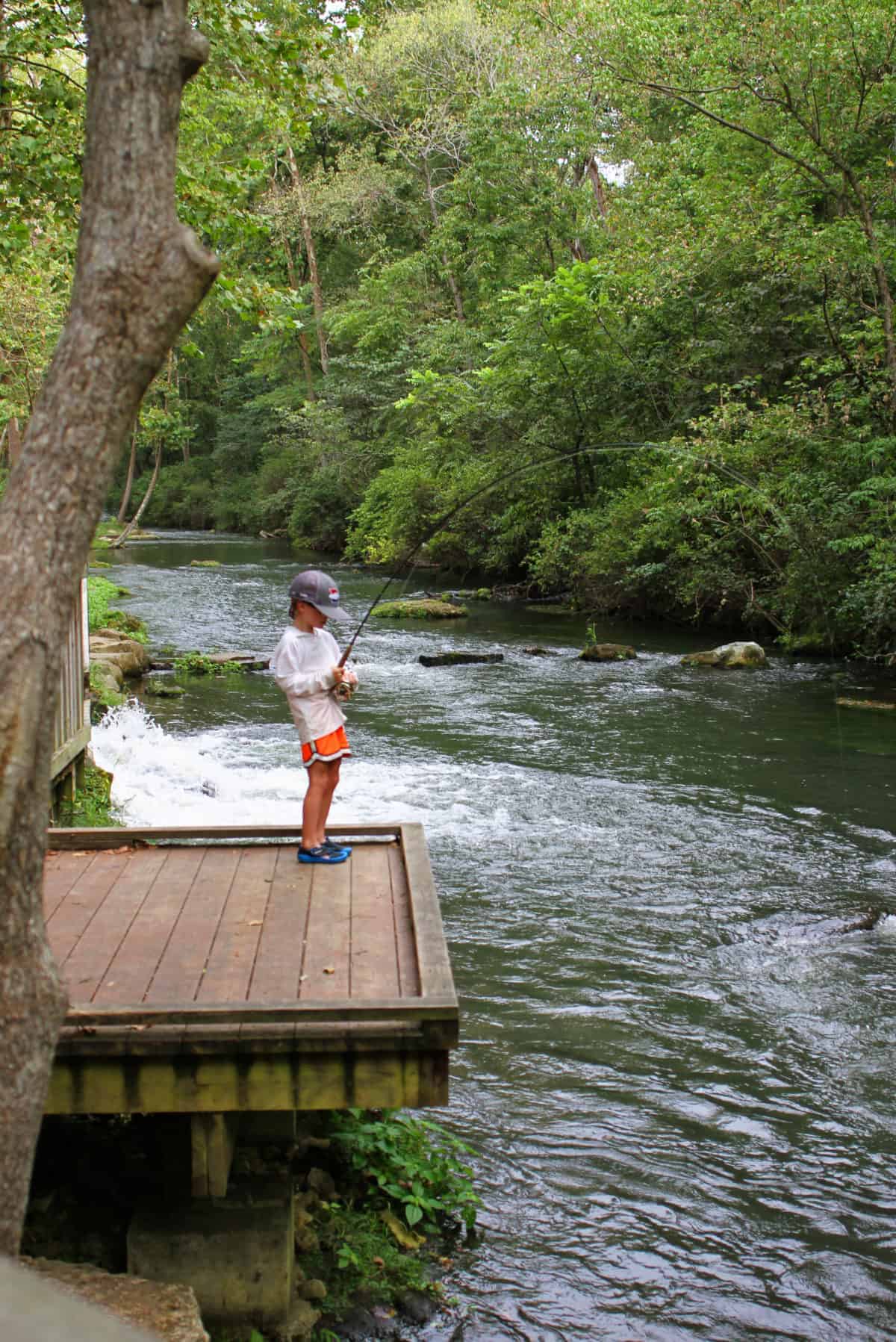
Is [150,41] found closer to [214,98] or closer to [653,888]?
[653,888]

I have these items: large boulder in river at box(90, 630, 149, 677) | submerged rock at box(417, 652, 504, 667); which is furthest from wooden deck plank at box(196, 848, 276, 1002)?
submerged rock at box(417, 652, 504, 667)

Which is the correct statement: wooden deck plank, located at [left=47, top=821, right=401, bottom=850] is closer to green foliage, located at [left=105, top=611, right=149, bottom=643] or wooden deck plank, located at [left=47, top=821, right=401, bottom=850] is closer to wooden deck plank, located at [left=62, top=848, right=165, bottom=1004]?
wooden deck plank, located at [left=62, top=848, right=165, bottom=1004]

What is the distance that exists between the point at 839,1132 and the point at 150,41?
4646mm

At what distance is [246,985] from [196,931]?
→ 582 millimetres

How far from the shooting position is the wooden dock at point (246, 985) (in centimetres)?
362

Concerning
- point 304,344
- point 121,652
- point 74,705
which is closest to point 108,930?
point 74,705

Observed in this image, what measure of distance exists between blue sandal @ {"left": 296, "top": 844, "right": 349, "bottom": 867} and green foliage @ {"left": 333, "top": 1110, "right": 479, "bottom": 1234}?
104 centimetres

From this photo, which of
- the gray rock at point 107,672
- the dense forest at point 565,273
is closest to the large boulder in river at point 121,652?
the gray rock at point 107,672

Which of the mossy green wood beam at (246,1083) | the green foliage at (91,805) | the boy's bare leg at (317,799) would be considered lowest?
the green foliage at (91,805)

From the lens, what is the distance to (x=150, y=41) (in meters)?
2.56

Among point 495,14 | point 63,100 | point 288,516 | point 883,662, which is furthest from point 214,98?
point 288,516

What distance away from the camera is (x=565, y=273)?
75.4ft

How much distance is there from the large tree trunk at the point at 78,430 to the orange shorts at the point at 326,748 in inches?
113

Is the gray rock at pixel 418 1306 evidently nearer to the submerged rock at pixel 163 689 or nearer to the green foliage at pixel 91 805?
the green foliage at pixel 91 805
